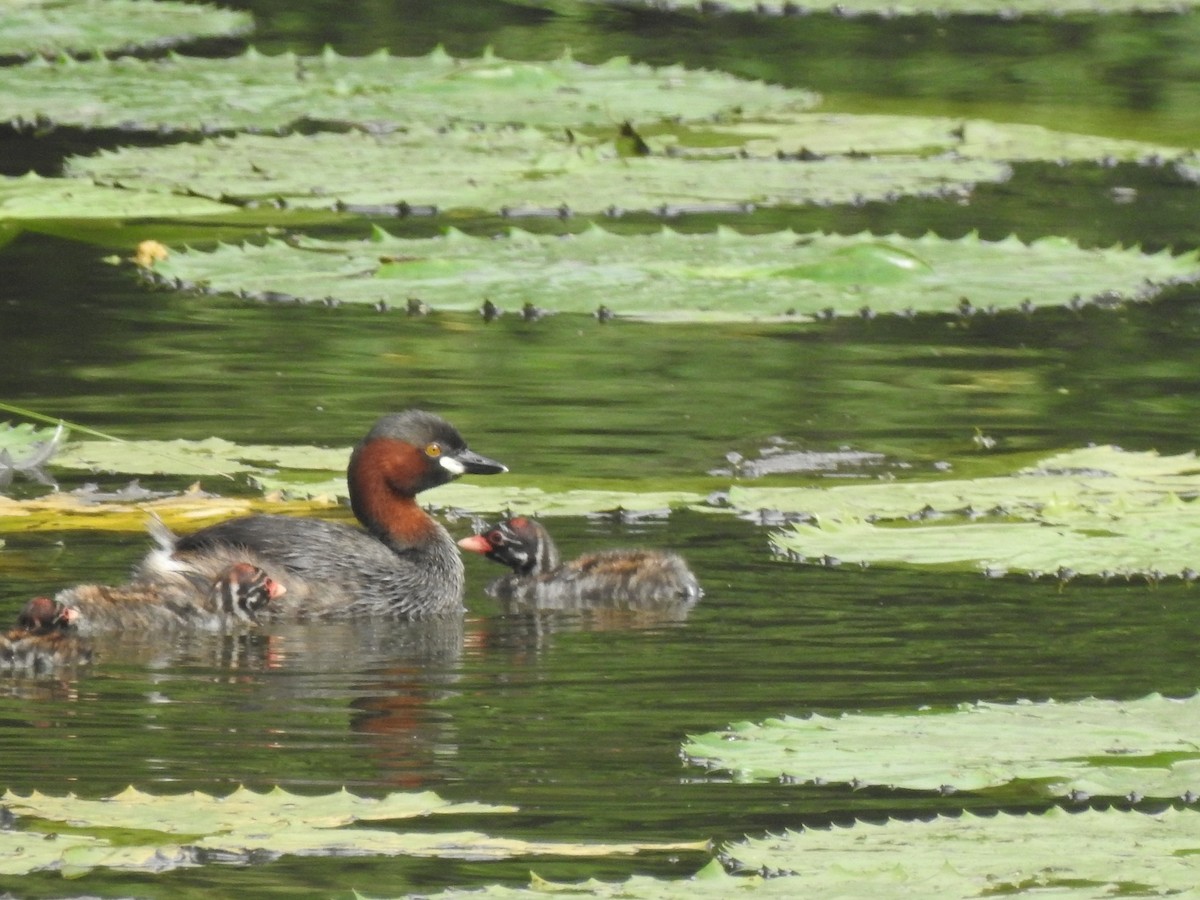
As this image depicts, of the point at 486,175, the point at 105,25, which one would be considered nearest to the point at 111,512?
the point at 486,175

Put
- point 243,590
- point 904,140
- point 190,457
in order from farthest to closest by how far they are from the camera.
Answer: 1. point 904,140
2. point 190,457
3. point 243,590

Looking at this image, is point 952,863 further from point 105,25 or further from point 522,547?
point 105,25

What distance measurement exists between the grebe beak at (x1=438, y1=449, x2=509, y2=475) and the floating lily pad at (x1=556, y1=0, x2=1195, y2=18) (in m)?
10.9

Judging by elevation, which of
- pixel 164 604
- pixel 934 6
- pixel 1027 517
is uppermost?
pixel 934 6

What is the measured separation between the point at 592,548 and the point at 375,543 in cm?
59

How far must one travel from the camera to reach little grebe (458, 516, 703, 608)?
6969mm

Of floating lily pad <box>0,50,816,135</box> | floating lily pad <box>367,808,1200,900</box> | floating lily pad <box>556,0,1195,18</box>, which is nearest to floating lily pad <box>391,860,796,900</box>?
floating lily pad <box>367,808,1200,900</box>

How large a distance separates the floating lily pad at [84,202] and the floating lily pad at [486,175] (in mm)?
115

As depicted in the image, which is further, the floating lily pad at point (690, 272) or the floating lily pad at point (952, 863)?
the floating lily pad at point (690, 272)

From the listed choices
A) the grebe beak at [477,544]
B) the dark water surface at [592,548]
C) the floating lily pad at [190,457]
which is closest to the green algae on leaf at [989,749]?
the dark water surface at [592,548]

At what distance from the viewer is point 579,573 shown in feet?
23.7

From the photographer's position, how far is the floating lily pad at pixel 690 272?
9.90 metres

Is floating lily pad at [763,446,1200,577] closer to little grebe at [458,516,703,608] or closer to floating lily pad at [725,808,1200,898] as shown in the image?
little grebe at [458,516,703,608]

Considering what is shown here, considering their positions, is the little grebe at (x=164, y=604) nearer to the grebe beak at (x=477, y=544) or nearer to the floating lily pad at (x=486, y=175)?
the grebe beak at (x=477, y=544)
